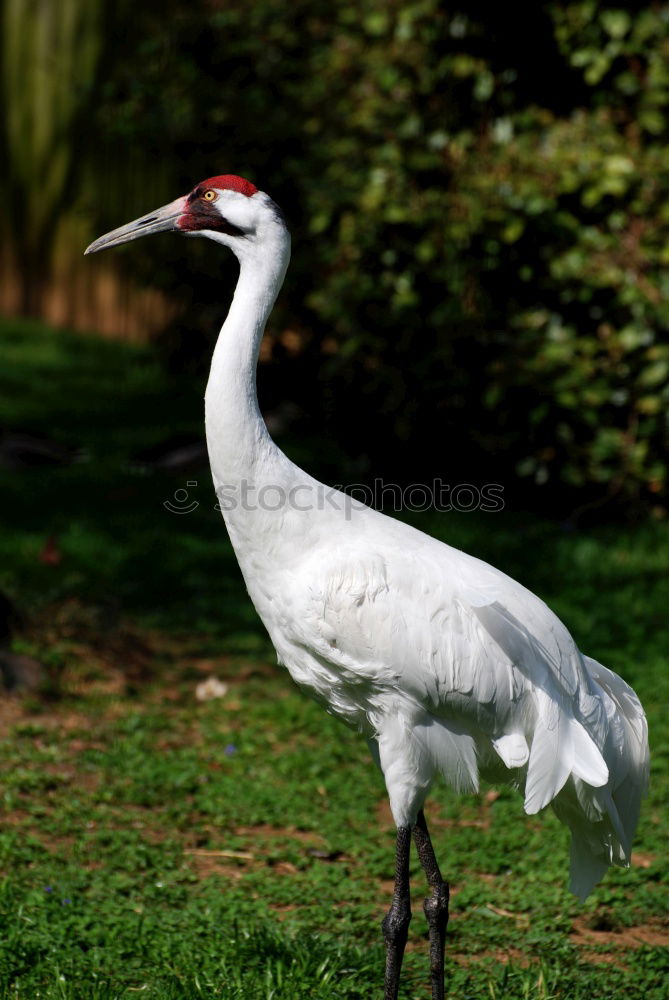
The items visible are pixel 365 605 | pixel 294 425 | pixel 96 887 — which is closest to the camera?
pixel 365 605

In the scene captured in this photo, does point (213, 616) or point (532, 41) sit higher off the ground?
point (532, 41)

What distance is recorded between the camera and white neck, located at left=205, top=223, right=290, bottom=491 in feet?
9.91

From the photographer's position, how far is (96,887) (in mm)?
3600

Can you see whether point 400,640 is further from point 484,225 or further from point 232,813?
point 484,225

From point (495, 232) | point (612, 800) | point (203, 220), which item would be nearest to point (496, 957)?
point (612, 800)

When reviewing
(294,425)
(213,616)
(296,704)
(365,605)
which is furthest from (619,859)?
(294,425)

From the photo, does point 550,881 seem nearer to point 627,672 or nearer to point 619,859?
point 619,859

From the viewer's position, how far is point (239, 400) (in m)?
3.02

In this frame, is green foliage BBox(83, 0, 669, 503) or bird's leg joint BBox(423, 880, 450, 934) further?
green foliage BBox(83, 0, 669, 503)

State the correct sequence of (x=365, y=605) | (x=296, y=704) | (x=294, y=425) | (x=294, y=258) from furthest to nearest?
1. (x=294, y=425)
2. (x=294, y=258)
3. (x=296, y=704)
4. (x=365, y=605)

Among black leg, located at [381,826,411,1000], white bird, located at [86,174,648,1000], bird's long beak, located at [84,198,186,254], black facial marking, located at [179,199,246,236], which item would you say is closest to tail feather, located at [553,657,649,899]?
white bird, located at [86,174,648,1000]

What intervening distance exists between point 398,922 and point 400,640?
2.50 feet

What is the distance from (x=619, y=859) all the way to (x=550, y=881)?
622 mm

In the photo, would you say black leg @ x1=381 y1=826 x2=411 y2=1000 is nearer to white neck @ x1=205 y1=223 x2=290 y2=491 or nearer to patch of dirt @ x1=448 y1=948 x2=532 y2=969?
patch of dirt @ x1=448 y1=948 x2=532 y2=969
